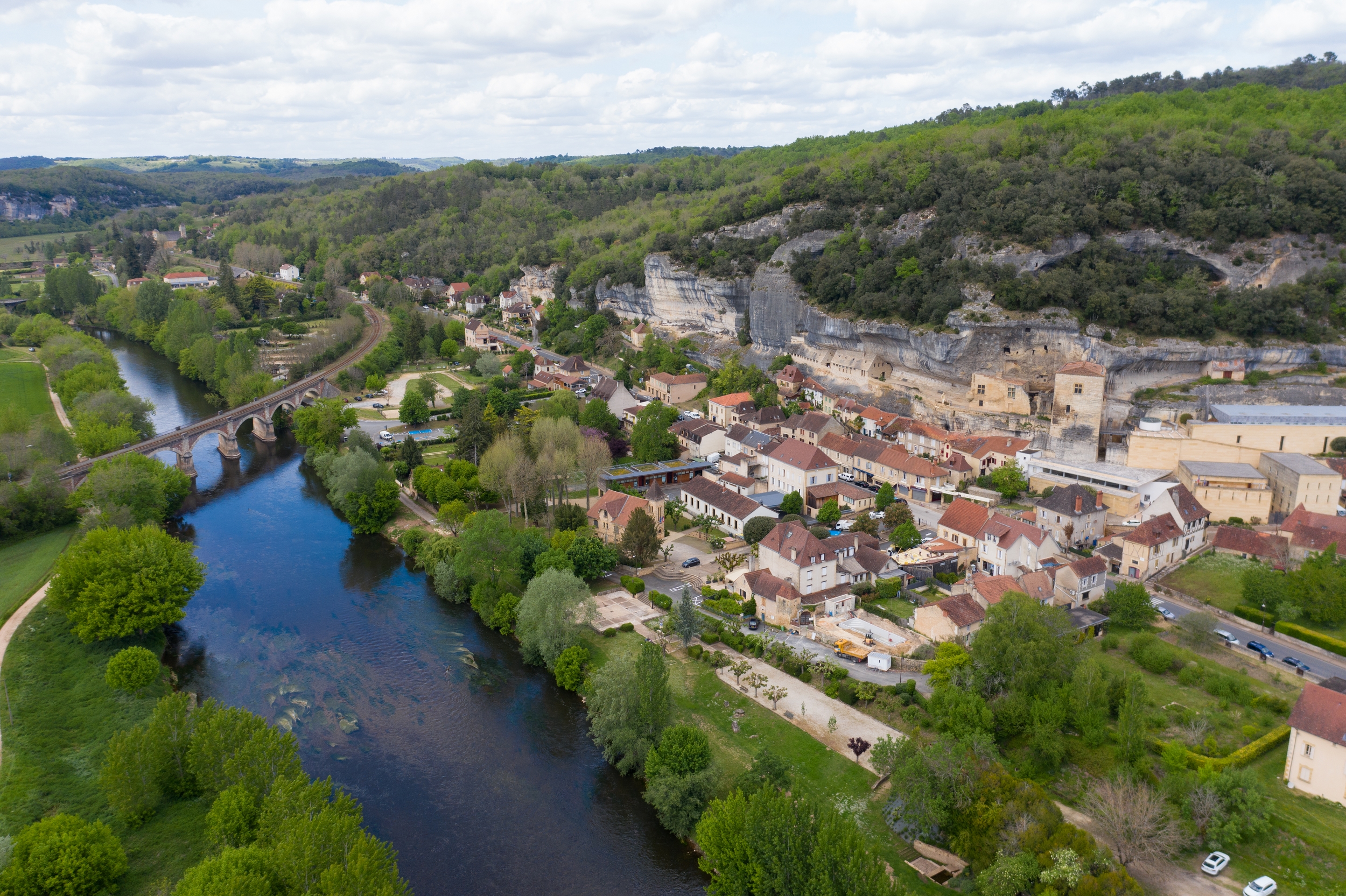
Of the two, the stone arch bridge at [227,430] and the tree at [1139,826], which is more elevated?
the stone arch bridge at [227,430]

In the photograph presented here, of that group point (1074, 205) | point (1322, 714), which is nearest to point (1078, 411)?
point (1074, 205)

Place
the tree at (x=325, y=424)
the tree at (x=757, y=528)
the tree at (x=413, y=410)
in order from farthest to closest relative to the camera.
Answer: the tree at (x=413, y=410)
the tree at (x=325, y=424)
the tree at (x=757, y=528)

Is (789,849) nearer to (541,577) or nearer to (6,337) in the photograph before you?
(541,577)

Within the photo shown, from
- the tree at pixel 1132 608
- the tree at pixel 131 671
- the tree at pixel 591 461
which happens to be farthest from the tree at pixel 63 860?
the tree at pixel 1132 608

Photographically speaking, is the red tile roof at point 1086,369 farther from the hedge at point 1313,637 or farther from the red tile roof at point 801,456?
the hedge at point 1313,637

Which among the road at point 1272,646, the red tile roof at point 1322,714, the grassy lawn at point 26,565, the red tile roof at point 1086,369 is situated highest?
the red tile roof at point 1086,369

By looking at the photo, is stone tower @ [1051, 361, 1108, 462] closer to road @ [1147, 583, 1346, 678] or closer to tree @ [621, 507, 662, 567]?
road @ [1147, 583, 1346, 678]
